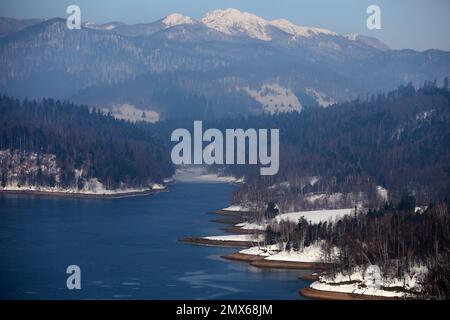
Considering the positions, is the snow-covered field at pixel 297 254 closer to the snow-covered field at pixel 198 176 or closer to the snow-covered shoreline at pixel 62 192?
the snow-covered shoreline at pixel 62 192

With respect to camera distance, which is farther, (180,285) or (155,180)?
(155,180)

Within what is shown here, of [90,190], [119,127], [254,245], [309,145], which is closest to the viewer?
[254,245]

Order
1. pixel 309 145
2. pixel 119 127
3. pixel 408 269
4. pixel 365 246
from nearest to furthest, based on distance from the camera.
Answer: pixel 408 269
pixel 365 246
pixel 309 145
pixel 119 127

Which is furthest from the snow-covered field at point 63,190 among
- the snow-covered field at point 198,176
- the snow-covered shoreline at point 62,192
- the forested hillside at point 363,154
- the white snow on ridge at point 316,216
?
the white snow on ridge at point 316,216

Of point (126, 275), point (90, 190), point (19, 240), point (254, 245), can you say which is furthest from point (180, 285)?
point (90, 190)

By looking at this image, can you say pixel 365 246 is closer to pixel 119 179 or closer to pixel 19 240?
pixel 19 240

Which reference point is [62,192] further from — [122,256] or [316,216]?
[122,256]
